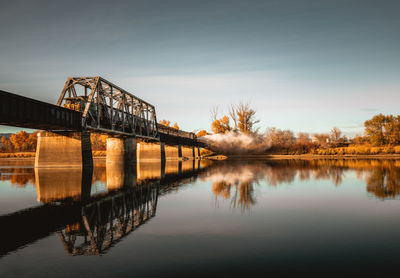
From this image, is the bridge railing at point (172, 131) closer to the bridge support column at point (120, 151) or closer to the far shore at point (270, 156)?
the far shore at point (270, 156)

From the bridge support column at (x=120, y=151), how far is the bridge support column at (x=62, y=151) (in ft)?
67.8

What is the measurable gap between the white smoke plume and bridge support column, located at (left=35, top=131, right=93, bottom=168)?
7179 centimetres

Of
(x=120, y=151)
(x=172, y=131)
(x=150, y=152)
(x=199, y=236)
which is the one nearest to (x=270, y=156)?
(x=172, y=131)

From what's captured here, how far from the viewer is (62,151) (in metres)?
43.8

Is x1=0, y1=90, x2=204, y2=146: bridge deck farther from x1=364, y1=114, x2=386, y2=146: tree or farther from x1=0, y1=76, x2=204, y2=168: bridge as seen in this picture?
x1=364, y1=114, x2=386, y2=146: tree

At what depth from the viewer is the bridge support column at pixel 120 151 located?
216 ft

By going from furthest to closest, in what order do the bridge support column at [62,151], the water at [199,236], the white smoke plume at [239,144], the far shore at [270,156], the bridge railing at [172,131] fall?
1. the white smoke plume at [239,144]
2. the bridge railing at [172,131]
3. the far shore at [270,156]
4. the bridge support column at [62,151]
5. the water at [199,236]

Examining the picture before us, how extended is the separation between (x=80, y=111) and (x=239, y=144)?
72705 mm

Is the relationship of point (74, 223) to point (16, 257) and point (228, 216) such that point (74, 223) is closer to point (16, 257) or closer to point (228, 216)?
point (16, 257)

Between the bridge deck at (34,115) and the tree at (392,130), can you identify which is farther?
the tree at (392,130)

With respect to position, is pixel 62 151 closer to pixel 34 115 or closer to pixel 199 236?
pixel 34 115

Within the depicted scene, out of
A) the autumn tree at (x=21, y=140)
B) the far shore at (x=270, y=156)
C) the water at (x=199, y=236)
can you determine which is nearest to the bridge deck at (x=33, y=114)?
the water at (x=199, y=236)

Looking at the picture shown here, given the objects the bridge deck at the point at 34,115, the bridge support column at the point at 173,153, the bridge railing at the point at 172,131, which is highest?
the bridge railing at the point at 172,131

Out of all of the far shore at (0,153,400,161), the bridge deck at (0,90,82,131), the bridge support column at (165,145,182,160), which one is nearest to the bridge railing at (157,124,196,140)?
the bridge support column at (165,145,182,160)
